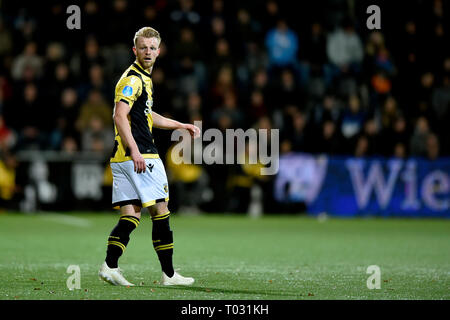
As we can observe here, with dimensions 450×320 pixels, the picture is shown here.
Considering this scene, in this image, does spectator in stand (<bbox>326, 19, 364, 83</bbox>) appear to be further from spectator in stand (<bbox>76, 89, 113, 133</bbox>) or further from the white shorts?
the white shorts

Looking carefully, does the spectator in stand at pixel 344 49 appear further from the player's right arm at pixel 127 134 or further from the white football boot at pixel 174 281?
the player's right arm at pixel 127 134

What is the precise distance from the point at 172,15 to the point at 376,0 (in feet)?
15.4

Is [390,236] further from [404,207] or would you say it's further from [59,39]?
[59,39]

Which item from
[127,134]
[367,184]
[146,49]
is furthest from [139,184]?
[367,184]

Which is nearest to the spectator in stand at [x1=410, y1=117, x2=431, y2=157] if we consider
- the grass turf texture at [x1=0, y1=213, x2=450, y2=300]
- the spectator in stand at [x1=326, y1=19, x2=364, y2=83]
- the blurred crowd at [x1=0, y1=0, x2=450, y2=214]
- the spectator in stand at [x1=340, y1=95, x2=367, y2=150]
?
the blurred crowd at [x1=0, y1=0, x2=450, y2=214]

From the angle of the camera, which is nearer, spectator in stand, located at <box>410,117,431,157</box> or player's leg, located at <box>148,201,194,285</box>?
player's leg, located at <box>148,201,194,285</box>

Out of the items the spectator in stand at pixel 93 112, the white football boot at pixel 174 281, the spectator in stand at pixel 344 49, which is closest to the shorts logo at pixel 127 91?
the white football boot at pixel 174 281

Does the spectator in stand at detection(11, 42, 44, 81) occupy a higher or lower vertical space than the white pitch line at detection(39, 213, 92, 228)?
higher

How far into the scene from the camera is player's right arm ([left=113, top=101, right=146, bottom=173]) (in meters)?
6.72

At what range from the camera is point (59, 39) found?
19250 mm

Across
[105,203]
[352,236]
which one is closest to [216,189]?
[105,203]

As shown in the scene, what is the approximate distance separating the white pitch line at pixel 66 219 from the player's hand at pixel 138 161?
27.0 ft

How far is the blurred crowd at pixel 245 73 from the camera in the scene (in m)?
17.8

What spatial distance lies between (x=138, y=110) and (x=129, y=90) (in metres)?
0.24
